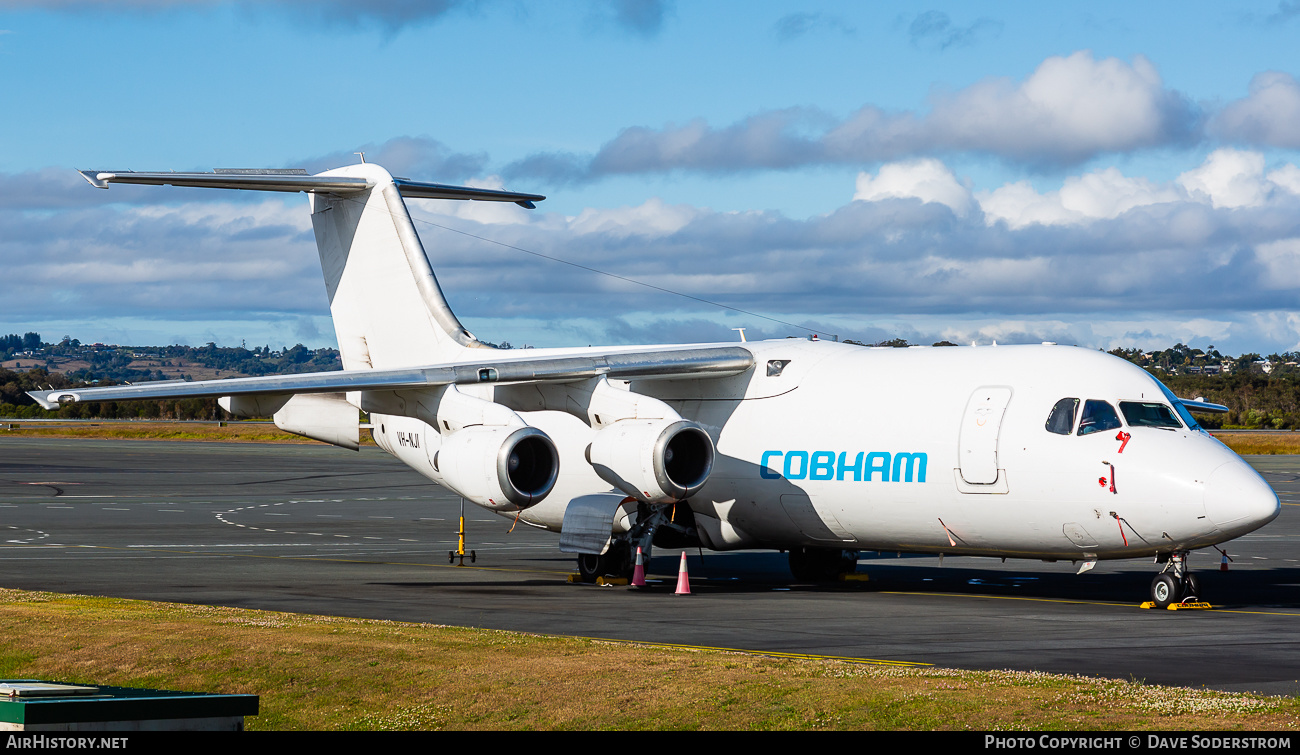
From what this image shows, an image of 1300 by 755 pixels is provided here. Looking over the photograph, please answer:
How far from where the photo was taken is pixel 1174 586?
668 inches

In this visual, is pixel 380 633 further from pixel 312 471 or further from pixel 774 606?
pixel 312 471

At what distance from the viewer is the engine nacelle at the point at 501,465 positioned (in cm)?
1923

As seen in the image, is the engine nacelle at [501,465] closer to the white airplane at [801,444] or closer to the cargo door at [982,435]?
the white airplane at [801,444]

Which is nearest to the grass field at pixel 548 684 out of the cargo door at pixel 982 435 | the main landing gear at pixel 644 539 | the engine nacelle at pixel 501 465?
the engine nacelle at pixel 501 465

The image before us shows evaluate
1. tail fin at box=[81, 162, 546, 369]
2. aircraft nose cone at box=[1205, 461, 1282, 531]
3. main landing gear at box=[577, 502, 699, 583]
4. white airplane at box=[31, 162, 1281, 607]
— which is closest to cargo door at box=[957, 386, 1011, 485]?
white airplane at box=[31, 162, 1281, 607]

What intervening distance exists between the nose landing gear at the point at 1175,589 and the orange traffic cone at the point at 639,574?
6961 millimetres

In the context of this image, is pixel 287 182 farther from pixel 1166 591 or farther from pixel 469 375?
pixel 1166 591

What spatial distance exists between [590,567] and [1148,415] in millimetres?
8528

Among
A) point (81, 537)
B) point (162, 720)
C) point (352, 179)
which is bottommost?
point (81, 537)

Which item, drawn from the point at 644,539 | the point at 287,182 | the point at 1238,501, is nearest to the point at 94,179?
the point at 287,182

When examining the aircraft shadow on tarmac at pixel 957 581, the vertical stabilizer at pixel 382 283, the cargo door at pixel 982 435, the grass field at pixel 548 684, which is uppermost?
the vertical stabilizer at pixel 382 283
